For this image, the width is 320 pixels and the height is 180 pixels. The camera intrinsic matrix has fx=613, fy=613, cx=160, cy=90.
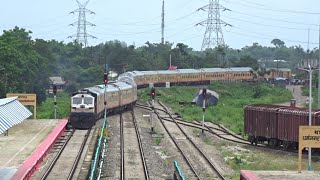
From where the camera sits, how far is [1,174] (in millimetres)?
23672

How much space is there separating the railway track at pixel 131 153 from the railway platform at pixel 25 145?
3883mm

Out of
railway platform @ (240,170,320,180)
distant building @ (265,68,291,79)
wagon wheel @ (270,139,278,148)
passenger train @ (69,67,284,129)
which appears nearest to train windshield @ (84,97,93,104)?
passenger train @ (69,67,284,129)

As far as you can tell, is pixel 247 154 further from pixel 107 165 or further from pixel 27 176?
pixel 27 176

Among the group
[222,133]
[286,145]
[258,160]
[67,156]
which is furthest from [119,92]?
[258,160]

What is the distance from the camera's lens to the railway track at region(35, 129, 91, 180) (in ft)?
83.2

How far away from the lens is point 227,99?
8369 cm

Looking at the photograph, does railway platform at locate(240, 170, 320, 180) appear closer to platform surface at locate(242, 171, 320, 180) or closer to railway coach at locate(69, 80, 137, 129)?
platform surface at locate(242, 171, 320, 180)

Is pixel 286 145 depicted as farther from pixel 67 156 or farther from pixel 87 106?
pixel 87 106

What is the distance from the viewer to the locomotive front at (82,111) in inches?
1658

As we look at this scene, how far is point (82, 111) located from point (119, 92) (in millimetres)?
12161

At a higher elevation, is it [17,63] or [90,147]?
[17,63]

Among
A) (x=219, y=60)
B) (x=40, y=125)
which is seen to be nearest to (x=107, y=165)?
(x=40, y=125)

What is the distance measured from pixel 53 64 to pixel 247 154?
6814 centimetres

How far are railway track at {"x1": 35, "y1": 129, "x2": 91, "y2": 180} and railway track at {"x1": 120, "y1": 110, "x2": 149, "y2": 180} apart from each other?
7.14 feet
